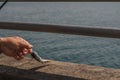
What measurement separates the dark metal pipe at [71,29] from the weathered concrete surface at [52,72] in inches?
21.4

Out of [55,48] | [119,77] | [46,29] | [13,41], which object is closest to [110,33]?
[119,77]

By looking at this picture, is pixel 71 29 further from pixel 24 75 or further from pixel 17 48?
pixel 17 48

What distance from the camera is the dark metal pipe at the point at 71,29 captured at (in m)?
3.80

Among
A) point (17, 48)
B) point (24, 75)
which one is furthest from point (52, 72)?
point (17, 48)

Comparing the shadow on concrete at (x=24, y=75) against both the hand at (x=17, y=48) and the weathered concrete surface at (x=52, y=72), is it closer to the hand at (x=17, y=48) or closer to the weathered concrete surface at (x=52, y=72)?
the weathered concrete surface at (x=52, y=72)

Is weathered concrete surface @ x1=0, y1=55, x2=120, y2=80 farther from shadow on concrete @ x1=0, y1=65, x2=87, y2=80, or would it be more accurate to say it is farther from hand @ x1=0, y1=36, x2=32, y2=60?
hand @ x1=0, y1=36, x2=32, y2=60

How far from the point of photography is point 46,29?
14.1 feet

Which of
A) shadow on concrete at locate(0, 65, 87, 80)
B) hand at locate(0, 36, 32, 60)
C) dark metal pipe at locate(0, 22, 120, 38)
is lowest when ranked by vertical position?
shadow on concrete at locate(0, 65, 87, 80)

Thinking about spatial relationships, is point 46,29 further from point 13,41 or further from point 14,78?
point 13,41

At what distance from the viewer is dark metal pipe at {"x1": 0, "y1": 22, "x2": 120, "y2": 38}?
3.80 metres

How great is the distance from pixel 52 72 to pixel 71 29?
2.15 ft

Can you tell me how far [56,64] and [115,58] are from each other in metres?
9.98

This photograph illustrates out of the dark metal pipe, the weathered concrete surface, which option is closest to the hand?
the dark metal pipe

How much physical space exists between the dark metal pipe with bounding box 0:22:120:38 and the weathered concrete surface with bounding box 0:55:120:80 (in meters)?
0.54
